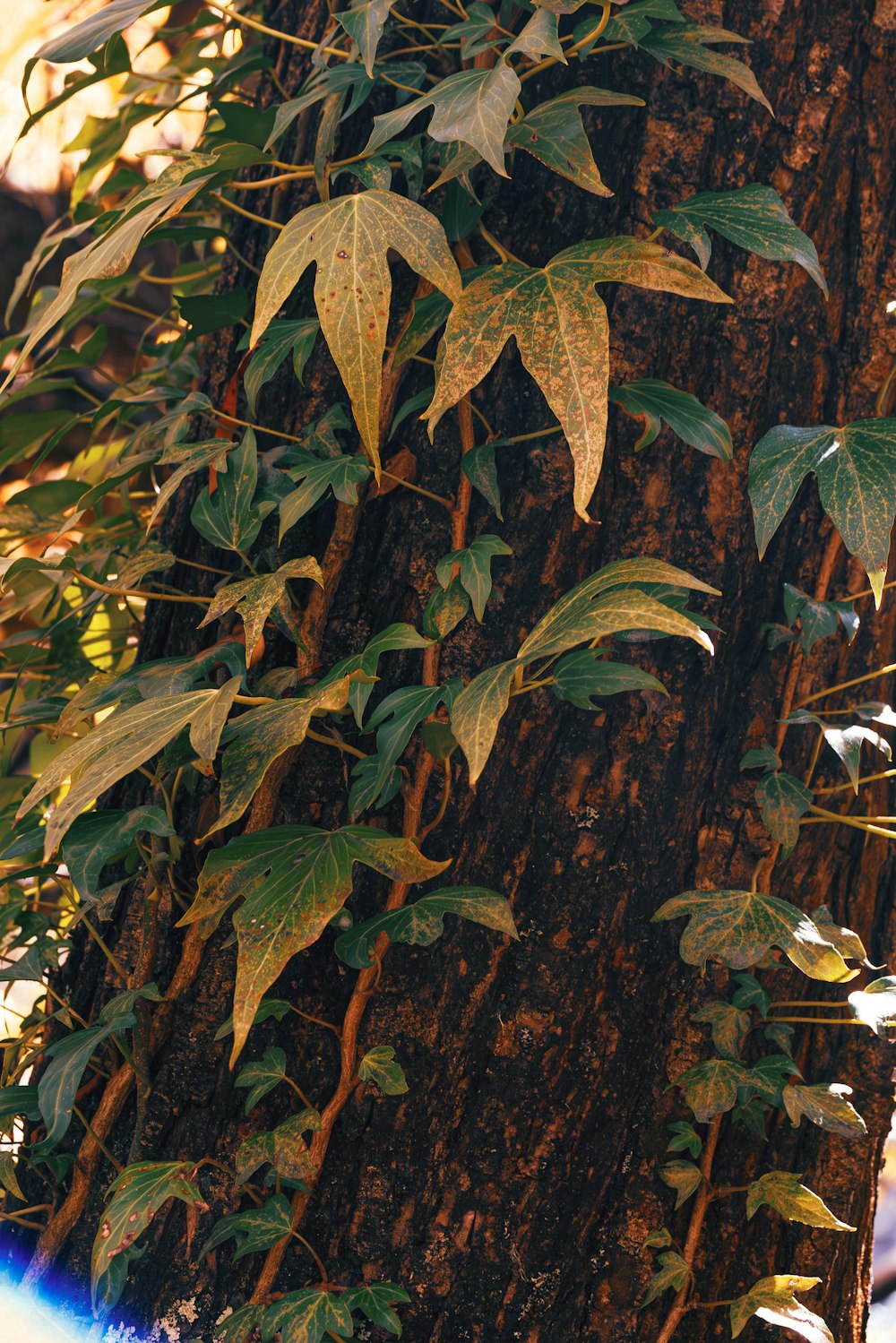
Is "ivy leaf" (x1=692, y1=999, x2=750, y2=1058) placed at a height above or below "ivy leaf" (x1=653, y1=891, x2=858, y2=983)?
below

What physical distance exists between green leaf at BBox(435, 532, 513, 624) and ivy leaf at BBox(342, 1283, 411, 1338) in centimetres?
46

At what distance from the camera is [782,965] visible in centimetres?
73

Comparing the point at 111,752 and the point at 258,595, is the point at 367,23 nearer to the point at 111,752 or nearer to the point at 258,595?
the point at 258,595

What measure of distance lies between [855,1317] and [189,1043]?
0.56 m

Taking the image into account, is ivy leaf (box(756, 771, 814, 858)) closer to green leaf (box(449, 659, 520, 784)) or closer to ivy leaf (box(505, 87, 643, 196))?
green leaf (box(449, 659, 520, 784))

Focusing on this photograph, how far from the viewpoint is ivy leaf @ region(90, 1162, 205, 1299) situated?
630mm

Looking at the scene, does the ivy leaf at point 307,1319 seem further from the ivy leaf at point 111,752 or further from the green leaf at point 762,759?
the green leaf at point 762,759

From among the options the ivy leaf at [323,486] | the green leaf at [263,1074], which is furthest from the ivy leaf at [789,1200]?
the ivy leaf at [323,486]

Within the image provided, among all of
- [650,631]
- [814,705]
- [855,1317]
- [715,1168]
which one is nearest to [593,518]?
[650,631]

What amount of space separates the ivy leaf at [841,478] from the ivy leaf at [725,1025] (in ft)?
1.05

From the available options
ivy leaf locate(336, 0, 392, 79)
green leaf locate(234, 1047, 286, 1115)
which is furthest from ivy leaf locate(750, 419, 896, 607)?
green leaf locate(234, 1047, 286, 1115)

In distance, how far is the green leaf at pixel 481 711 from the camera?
0.52 m

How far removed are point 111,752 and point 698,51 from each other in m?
0.60

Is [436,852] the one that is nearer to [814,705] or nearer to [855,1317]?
[814,705]
